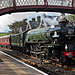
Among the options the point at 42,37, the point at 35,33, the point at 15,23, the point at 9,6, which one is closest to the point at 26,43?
the point at 35,33

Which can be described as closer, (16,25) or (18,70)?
(18,70)

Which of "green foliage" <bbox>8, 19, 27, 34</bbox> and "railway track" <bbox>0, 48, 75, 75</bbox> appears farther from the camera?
"green foliage" <bbox>8, 19, 27, 34</bbox>

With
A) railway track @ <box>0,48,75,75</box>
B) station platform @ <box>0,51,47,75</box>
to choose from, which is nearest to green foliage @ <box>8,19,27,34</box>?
railway track @ <box>0,48,75,75</box>

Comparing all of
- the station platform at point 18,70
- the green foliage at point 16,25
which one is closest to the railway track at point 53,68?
the station platform at point 18,70

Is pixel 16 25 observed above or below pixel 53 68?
above

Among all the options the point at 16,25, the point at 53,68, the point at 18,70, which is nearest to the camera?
the point at 18,70

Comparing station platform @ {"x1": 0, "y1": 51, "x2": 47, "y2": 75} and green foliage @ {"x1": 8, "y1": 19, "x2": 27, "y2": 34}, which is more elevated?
green foliage @ {"x1": 8, "y1": 19, "x2": 27, "y2": 34}

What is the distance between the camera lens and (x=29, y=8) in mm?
9703

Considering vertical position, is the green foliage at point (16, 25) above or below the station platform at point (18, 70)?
above

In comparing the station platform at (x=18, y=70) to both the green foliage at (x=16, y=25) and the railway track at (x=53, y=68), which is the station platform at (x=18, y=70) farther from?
the green foliage at (x=16, y=25)

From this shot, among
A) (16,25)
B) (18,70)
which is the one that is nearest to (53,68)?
(18,70)

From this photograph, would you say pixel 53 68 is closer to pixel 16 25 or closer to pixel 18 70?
pixel 18 70

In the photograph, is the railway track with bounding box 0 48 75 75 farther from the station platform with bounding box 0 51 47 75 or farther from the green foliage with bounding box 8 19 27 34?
the green foliage with bounding box 8 19 27 34

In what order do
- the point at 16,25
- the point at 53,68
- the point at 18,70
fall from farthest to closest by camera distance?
the point at 16,25, the point at 53,68, the point at 18,70
